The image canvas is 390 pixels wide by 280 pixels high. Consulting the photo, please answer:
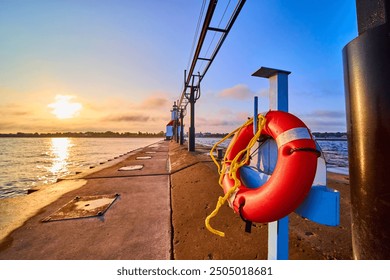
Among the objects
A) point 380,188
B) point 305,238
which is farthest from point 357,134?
point 305,238

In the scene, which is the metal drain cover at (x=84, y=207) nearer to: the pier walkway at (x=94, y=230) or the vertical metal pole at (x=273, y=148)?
Answer: the pier walkway at (x=94, y=230)

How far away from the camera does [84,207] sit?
3.43m

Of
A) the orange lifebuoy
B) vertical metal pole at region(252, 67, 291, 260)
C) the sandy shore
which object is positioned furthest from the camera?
the sandy shore

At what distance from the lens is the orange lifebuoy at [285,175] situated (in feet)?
3.94

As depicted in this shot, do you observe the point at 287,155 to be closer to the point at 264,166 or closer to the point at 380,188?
the point at 264,166

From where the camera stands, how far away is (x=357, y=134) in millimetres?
→ 1174

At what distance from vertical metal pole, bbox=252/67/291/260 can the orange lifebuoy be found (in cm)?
18

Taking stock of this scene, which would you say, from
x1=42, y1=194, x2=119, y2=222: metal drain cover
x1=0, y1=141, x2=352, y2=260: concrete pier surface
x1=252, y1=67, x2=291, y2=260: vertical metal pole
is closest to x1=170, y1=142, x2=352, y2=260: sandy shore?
x1=0, y1=141, x2=352, y2=260: concrete pier surface

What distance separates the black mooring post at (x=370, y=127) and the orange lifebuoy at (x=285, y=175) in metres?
0.26

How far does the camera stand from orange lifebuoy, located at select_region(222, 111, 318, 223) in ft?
3.94

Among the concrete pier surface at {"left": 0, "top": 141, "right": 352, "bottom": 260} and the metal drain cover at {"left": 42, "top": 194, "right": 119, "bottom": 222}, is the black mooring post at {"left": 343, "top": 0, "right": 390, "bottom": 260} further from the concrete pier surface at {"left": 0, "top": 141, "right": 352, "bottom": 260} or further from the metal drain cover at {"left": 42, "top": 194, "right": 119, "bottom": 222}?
the metal drain cover at {"left": 42, "top": 194, "right": 119, "bottom": 222}

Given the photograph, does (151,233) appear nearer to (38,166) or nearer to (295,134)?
(295,134)

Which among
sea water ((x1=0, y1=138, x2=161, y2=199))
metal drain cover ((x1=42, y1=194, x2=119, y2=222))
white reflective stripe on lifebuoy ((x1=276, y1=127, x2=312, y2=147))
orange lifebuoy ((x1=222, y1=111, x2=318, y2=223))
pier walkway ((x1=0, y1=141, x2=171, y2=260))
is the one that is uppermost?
white reflective stripe on lifebuoy ((x1=276, y1=127, x2=312, y2=147))

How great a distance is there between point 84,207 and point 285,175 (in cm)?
357
